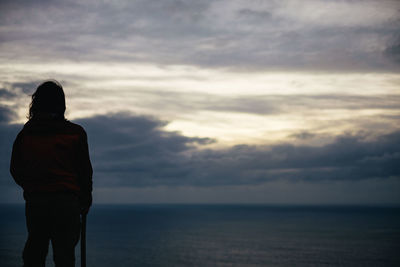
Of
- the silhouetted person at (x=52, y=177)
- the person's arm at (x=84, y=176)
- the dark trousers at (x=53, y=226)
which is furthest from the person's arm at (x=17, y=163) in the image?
the person's arm at (x=84, y=176)

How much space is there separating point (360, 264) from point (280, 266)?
793 inches

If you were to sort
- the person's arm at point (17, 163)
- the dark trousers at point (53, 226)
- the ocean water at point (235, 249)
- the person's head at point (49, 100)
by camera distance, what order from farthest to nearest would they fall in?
the ocean water at point (235, 249) → the person's head at point (49, 100) → the person's arm at point (17, 163) → the dark trousers at point (53, 226)

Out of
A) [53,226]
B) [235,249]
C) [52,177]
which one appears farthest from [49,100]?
[235,249]

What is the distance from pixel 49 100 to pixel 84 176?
0.89 metres

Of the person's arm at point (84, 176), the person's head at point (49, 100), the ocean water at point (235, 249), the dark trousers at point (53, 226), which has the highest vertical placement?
the person's head at point (49, 100)

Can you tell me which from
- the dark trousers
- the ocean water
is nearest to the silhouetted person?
the dark trousers

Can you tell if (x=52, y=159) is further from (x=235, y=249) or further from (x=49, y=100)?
(x=235, y=249)

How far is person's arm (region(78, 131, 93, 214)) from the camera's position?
164 inches

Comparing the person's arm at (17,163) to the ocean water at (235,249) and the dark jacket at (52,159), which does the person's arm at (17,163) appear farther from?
the ocean water at (235,249)

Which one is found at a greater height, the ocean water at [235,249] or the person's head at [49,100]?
the person's head at [49,100]

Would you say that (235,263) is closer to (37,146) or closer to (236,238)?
(236,238)

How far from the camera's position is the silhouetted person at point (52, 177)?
396 cm

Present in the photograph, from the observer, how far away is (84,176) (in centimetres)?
421

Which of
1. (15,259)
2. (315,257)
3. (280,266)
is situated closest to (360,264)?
(315,257)
